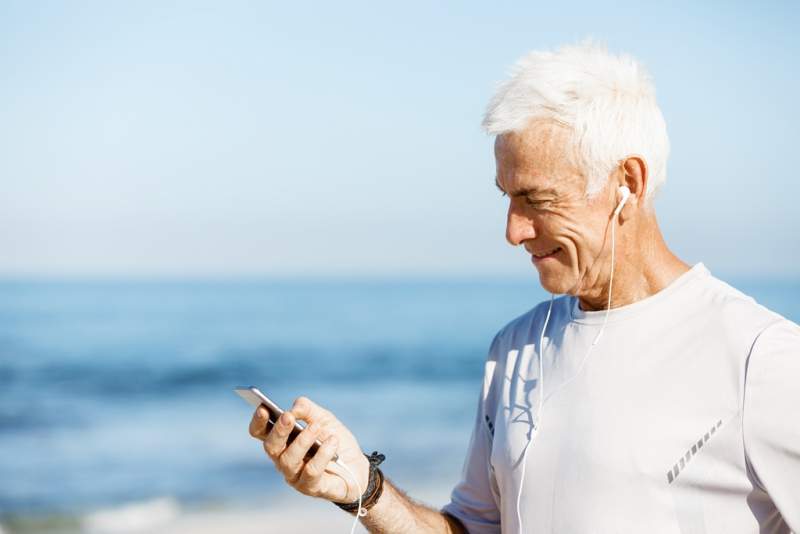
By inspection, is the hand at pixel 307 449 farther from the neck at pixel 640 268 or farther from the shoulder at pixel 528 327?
the neck at pixel 640 268

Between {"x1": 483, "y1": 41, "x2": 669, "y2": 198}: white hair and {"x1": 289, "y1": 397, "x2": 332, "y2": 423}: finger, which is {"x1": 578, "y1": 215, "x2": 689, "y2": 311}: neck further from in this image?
{"x1": 289, "y1": 397, "x2": 332, "y2": 423}: finger

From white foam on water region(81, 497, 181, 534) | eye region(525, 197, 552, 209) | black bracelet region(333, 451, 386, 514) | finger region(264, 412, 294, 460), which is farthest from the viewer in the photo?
white foam on water region(81, 497, 181, 534)

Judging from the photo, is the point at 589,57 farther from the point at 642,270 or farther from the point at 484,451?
the point at 484,451

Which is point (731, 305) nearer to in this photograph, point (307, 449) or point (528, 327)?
point (528, 327)

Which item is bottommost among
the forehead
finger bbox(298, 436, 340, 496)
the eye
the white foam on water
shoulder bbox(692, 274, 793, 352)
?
the white foam on water

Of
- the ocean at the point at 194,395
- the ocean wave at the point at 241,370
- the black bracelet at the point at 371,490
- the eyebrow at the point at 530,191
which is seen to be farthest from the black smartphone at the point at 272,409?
the ocean wave at the point at 241,370

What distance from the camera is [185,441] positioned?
14922 mm

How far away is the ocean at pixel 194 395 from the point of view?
39.7ft

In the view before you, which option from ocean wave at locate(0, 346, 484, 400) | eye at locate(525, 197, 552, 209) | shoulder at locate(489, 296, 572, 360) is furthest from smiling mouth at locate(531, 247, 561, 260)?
ocean wave at locate(0, 346, 484, 400)

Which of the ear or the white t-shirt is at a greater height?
the ear

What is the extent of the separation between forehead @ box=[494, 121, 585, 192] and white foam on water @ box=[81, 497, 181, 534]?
8885 millimetres

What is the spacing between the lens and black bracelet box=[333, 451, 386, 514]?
2.62 m

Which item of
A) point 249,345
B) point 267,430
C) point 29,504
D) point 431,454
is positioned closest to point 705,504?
point 267,430

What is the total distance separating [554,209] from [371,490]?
0.84m
